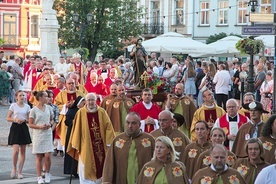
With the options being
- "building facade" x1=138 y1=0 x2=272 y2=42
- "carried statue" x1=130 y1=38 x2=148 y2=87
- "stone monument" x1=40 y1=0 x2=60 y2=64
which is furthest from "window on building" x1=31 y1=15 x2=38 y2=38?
"carried statue" x1=130 y1=38 x2=148 y2=87

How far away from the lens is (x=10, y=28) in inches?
2916

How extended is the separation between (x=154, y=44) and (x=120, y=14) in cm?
1794

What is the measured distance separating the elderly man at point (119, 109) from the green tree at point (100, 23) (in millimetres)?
33868

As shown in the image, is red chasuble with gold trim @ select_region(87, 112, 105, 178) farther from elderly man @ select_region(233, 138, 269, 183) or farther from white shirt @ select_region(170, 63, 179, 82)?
white shirt @ select_region(170, 63, 179, 82)

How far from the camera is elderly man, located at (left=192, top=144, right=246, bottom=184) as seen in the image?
9.45m

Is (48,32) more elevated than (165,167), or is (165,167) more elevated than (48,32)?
(48,32)

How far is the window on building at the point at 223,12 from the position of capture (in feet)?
190

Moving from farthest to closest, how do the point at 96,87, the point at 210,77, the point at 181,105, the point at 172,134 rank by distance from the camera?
1. the point at 210,77
2. the point at 96,87
3. the point at 181,105
4. the point at 172,134

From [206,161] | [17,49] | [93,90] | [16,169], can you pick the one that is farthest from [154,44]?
[17,49]

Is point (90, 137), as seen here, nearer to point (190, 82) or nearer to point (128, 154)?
point (128, 154)

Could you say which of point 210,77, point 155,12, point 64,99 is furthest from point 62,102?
point 155,12

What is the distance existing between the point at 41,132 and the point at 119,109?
244 cm

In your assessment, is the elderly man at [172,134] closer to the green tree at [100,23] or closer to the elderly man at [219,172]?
the elderly man at [219,172]

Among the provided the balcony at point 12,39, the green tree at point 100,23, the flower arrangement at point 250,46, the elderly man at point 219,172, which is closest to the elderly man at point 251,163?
the elderly man at point 219,172
